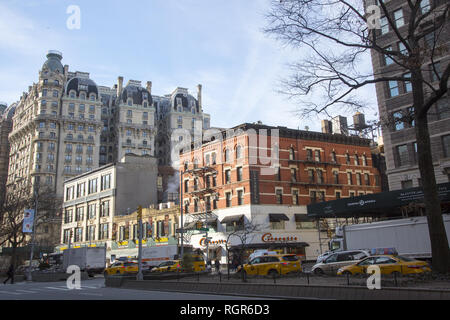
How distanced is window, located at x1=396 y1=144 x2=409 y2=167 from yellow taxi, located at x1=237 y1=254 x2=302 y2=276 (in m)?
15.7

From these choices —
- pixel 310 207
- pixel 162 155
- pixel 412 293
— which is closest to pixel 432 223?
pixel 412 293

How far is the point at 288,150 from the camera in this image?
52812 mm

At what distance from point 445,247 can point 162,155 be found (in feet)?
395

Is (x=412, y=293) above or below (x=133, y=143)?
below

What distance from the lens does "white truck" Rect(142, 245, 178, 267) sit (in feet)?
151

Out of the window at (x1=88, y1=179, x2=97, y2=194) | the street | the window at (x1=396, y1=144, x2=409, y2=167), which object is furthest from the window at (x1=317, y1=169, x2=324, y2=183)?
the window at (x1=88, y1=179, x2=97, y2=194)

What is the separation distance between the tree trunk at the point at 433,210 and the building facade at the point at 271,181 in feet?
97.8

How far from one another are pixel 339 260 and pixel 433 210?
7.19 m

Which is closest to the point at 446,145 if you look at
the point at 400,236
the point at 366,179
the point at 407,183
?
the point at 407,183

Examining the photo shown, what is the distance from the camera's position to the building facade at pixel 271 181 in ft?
162

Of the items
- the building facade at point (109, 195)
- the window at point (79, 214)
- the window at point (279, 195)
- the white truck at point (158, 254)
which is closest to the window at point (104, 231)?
the building facade at point (109, 195)

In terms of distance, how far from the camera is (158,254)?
4703 centimetres
